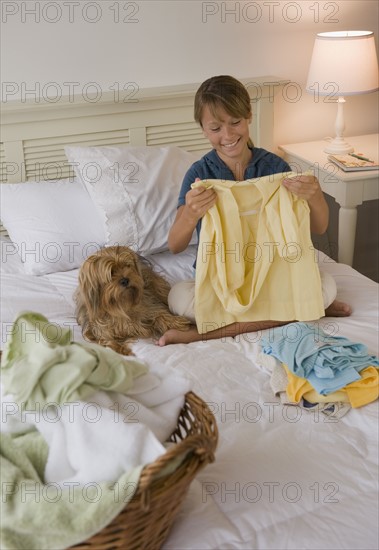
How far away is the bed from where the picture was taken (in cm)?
143

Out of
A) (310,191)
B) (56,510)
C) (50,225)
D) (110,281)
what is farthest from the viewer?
(50,225)

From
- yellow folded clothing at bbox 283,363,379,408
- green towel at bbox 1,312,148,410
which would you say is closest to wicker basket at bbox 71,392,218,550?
green towel at bbox 1,312,148,410

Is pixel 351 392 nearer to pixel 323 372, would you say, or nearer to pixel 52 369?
pixel 323 372

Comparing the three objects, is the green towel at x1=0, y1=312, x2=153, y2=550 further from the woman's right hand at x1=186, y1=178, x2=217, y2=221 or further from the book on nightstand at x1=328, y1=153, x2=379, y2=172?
the book on nightstand at x1=328, y1=153, x2=379, y2=172

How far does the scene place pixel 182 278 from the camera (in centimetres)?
250

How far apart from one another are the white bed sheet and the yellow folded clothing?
0.02m

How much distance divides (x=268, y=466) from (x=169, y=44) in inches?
74.2

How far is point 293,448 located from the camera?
1625 millimetres

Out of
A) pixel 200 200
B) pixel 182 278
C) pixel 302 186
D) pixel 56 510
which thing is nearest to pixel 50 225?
pixel 182 278

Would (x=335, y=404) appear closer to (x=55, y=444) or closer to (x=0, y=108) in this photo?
(x=55, y=444)

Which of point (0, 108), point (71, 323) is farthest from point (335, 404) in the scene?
point (0, 108)

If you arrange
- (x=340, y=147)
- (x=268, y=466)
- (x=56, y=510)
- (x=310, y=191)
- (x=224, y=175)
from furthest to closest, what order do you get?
(x=340, y=147) < (x=224, y=175) < (x=310, y=191) < (x=268, y=466) < (x=56, y=510)

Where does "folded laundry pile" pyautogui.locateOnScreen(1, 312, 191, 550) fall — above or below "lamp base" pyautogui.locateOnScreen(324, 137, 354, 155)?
below

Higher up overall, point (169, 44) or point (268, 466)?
point (169, 44)
